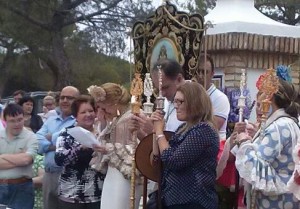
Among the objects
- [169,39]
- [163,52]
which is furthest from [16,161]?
[169,39]

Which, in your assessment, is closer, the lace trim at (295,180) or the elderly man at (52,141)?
the lace trim at (295,180)

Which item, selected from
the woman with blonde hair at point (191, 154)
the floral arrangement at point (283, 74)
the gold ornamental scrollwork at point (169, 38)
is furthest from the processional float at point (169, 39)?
the woman with blonde hair at point (191, 154)

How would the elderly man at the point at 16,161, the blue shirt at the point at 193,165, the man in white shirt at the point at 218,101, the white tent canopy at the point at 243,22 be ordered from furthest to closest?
the white tent canopy at the point at 243,22 → the elderly man at the point at 16,161 → the man in white shirt at the point at 218,101 → the blue shirt at the point at 193,165

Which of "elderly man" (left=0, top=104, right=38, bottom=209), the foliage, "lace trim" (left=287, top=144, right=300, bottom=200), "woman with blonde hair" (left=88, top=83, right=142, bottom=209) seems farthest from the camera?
the foliage

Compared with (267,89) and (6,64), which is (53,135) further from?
(6,64)

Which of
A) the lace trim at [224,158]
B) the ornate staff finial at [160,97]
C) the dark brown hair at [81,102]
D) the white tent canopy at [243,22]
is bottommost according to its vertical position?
the lace trim at [224,158]

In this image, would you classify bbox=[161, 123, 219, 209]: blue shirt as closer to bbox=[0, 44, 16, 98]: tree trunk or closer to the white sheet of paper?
the white sheet of paper

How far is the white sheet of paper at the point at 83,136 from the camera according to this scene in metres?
5.65

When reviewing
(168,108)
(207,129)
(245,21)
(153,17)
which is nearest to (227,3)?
(245,21)

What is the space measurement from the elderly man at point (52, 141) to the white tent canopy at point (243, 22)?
2.32m

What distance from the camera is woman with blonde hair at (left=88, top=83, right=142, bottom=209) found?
5.58m

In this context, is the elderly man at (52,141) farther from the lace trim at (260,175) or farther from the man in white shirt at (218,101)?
the lace trim at (260,175)

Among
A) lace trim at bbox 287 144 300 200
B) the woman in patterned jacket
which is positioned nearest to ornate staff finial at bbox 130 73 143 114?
the woman in patterned jacket

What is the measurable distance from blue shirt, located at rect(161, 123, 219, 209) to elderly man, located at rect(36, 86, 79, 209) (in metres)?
2.29
